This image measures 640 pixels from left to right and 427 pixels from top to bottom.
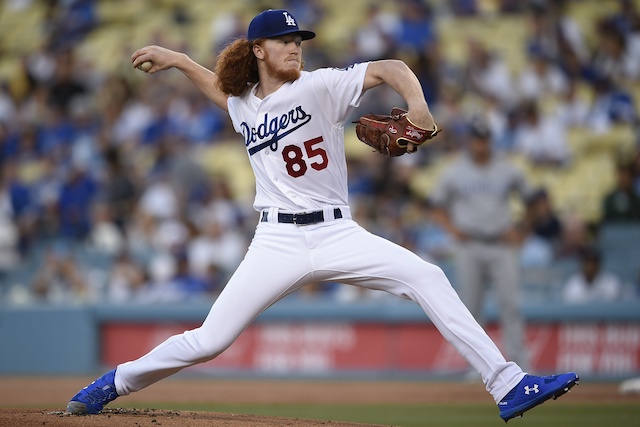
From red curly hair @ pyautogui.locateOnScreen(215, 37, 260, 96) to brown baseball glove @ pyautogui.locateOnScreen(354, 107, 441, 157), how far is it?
661 millimetres

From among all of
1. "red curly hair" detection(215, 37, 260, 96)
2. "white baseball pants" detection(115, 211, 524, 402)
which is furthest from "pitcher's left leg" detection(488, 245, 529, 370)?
"red curly hair" detection(215, 37, 260, 96)

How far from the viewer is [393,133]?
4.44 meters

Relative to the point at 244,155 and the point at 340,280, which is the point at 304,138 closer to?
the point at 340,280

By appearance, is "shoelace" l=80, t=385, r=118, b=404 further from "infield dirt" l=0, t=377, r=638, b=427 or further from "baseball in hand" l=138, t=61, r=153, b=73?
"baseball in hand" l=138, t=61, r=153, b=73

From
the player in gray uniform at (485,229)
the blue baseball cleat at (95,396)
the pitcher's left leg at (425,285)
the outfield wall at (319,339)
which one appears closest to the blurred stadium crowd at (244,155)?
the outfield wall at (319,339)

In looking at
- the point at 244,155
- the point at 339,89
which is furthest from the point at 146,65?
the point at 244,155

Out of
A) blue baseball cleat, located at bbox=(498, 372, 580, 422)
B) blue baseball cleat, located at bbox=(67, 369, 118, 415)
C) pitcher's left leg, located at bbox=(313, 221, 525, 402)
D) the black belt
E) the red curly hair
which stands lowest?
blue baseball cleat, located at bbox=(498, 372, 580, 422)

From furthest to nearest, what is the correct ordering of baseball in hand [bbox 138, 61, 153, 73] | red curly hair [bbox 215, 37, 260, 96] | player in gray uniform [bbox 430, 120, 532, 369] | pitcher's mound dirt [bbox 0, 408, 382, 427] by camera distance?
player in gray uniform [bbox 430, 120, 532, 369] < baseball in hand [bbox 138, 61, 153, 73] < red curly hair [bbox 215, 37, 260, 96] < pitcher's mound dirt [bbox 0, 408, 382, 427]

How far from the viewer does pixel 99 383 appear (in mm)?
5043

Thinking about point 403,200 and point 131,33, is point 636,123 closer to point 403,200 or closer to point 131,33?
point 403,200

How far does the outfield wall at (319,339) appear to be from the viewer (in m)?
9.67

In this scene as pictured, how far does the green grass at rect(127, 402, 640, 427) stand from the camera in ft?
20.1

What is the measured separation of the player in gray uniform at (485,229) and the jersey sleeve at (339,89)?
4.23m

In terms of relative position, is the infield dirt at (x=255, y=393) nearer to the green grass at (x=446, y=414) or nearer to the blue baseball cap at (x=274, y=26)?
the green grass at (x=446, y=414)
